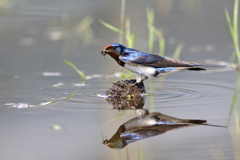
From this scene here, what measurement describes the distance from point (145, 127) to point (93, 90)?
1.93 metres

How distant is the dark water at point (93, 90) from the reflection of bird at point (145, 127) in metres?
0.08

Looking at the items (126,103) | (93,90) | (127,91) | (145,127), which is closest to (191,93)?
(127,91)

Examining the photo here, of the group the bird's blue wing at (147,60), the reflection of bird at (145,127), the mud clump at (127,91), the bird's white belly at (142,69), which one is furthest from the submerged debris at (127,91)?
the reflection of bird at (145,127)

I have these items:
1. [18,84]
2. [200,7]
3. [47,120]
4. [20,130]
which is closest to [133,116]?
[47,120]

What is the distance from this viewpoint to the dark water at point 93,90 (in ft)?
11.2

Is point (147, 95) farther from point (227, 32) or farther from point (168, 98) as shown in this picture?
point (227, 32)

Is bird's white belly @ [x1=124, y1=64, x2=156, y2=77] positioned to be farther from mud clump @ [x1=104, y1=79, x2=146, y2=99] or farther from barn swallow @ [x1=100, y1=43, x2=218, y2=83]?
mud clump @ [x1=104, y1=79, x2=146, y2=99]

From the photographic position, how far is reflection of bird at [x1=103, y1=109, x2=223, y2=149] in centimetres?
361

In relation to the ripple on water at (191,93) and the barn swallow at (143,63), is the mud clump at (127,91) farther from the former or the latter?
the ripple on water at (191,93)

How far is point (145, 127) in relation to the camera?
394 centimetres

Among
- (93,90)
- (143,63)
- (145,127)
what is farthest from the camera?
(93,90)

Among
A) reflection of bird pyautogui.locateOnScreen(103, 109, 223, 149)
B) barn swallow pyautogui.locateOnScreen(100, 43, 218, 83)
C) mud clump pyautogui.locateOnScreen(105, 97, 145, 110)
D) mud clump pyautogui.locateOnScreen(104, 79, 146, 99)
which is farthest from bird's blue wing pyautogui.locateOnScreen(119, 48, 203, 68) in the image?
reflection of bird pyautogui.locateOnScreen(103, 109, 223, 149)

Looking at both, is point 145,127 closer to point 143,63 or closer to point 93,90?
point 143,63

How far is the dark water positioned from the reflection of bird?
0.08m
